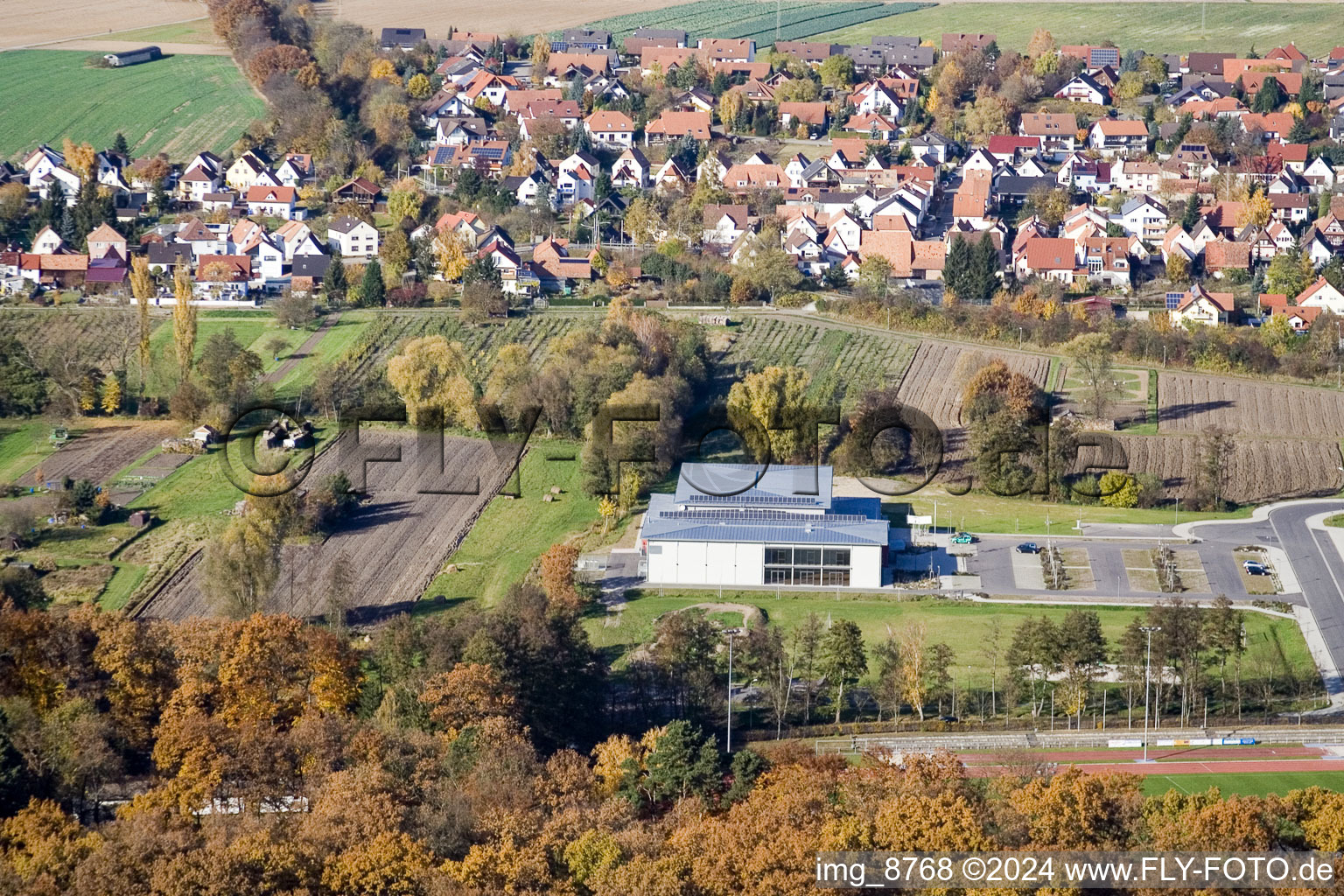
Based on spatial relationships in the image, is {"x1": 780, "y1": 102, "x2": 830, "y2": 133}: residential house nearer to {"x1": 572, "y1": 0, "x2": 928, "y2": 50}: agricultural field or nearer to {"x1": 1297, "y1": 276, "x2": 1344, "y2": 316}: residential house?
{"x1": 572, "y1": 0, "x2": 928, "y2": 50}: agricultural field

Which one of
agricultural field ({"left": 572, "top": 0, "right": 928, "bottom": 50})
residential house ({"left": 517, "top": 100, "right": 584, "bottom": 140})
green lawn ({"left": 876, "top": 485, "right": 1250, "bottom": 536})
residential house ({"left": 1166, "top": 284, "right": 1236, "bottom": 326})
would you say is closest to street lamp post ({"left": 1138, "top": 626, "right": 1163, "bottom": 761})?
green lawn ({"left": 876, "top": 485, "right": 1250, "bottom": 536})

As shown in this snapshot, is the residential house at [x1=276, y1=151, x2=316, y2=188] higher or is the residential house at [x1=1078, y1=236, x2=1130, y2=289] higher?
the residential house at [x1=276, y1=151, x2=316, y2=188]

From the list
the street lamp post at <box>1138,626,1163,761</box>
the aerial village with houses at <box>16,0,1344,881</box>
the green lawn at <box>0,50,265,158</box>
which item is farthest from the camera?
the green lawn at <box>0,50,265,158</box>

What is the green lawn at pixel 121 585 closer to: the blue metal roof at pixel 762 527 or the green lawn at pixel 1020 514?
the blue metal roof at pixel 762 527

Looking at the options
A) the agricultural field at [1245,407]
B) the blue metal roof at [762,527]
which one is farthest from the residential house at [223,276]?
the agricultural field at [1245,407]

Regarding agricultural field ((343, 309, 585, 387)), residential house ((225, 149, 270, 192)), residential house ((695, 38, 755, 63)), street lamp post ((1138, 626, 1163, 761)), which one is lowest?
street lamp post ((1138, 626, 1163, 761))

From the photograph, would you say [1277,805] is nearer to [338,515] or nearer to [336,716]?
[336,716]

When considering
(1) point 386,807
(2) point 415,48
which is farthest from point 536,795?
(2) point 415,48
